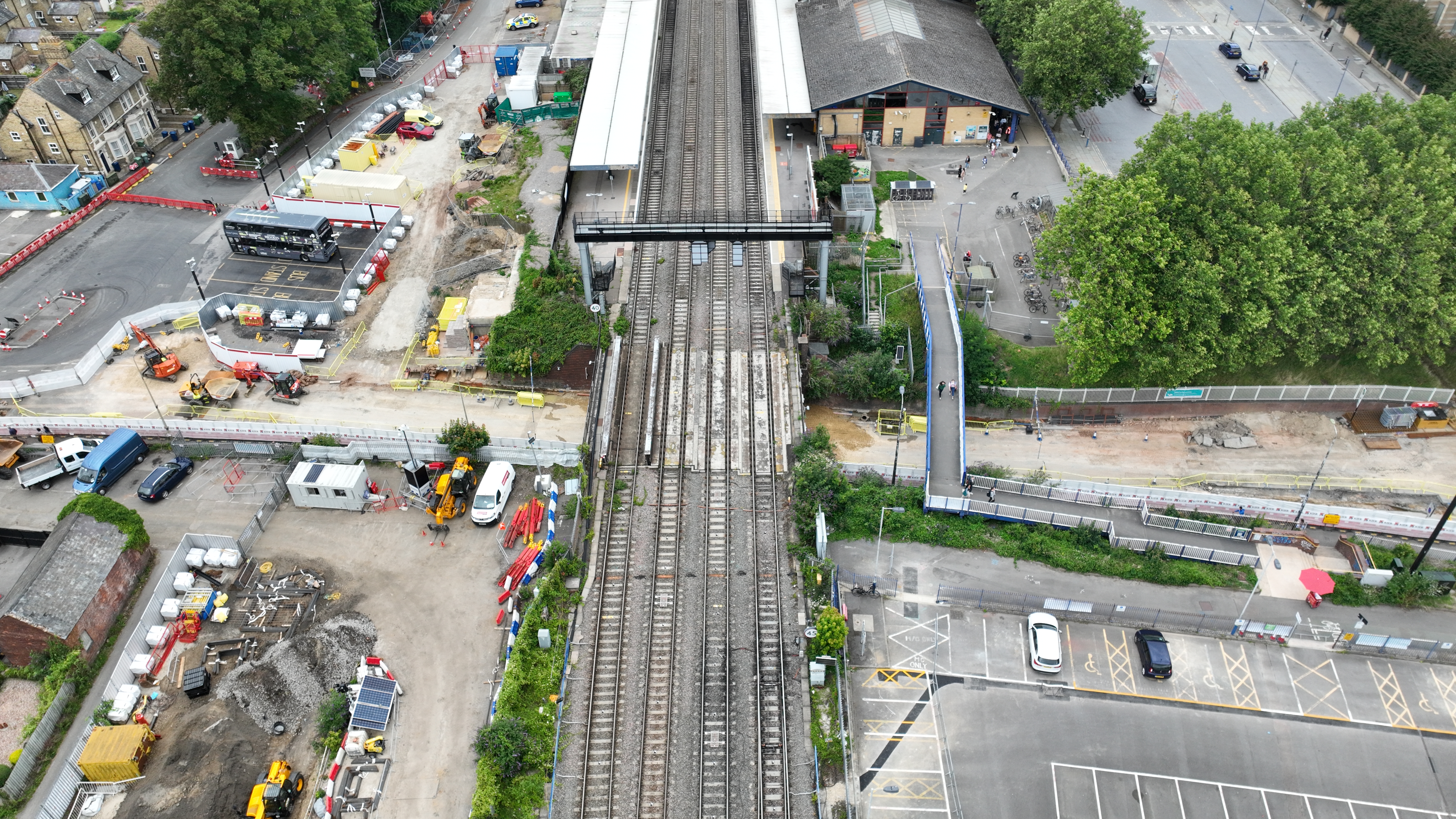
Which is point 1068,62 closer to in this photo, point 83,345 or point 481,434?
point 481,434

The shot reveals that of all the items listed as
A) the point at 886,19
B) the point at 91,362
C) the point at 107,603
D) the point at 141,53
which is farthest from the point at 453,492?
the point at 141,53

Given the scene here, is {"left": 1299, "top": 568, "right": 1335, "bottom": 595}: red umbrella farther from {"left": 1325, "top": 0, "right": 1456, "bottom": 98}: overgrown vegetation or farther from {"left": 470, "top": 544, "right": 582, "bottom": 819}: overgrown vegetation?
{"left": 1325, "top": 0, "right": 1456, "bottom": 98}: overgrown vegetation

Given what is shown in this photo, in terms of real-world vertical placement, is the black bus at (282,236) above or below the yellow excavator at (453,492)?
above

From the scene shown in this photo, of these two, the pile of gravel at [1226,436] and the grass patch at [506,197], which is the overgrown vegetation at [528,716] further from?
the pile of gravel at [1226,436]

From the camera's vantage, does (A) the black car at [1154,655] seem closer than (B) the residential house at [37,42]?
Yes

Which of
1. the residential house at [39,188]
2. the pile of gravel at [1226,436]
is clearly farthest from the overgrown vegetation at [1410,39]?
the residential house at [39,188]

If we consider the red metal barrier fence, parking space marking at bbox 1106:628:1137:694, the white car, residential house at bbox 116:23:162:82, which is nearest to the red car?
the red metal barrier fence

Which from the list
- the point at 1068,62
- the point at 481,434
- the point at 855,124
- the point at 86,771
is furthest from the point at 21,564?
the point at 1068,62
